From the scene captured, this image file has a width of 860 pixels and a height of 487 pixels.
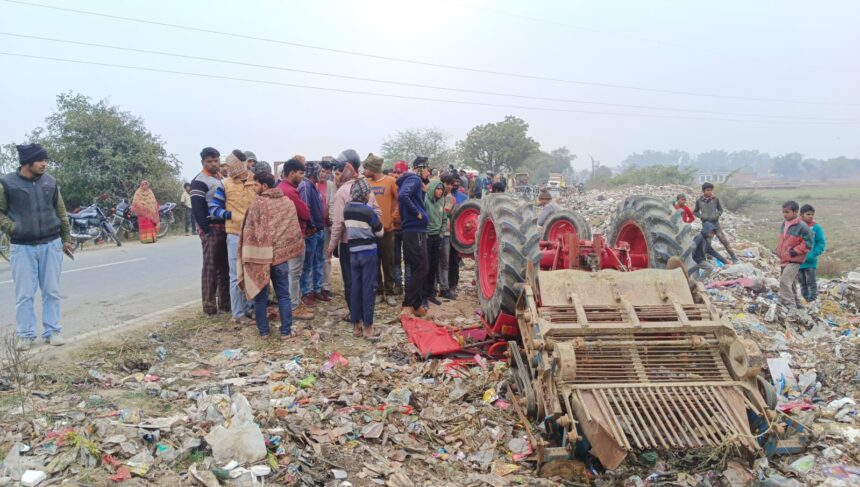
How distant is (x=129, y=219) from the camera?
16.0 meters

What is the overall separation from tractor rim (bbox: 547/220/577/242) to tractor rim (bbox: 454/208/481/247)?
3.47 ft

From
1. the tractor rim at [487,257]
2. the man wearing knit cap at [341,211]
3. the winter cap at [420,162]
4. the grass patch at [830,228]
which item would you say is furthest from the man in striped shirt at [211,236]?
the grass patch at [830,228]

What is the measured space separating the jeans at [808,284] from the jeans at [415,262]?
5.47m

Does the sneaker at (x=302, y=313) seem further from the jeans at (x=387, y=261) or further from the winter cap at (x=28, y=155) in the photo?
the winter cap at (x=28, y=155)

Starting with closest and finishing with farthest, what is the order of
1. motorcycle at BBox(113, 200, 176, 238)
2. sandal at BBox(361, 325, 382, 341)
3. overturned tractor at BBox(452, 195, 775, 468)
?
overturned tractor at BBox(452, 195, 775, 468) < sandal at BBox(361, 325, 382, 341) < motorcycle at BBox(113, 200, 176, 238)

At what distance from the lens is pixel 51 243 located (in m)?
5.30

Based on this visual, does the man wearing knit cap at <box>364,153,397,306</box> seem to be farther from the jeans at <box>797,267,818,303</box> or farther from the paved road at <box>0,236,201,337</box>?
the jeans at <box>797,267,818,303</box>

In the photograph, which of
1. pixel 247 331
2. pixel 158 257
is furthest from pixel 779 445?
pixel 158 257

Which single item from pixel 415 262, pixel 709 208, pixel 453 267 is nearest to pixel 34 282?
pixel 415 262

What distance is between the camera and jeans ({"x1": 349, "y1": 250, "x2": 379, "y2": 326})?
5.86 metres

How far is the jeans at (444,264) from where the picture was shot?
773cm

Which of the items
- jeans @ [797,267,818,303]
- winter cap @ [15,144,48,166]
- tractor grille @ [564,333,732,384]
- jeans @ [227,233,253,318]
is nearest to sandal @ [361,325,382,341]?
jeans @ [227,233,253,318]

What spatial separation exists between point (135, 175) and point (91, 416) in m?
15.8

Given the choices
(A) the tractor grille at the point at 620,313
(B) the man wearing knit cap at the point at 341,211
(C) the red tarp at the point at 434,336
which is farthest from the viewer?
(B) the man wearing knit cap at the point at 341,211
